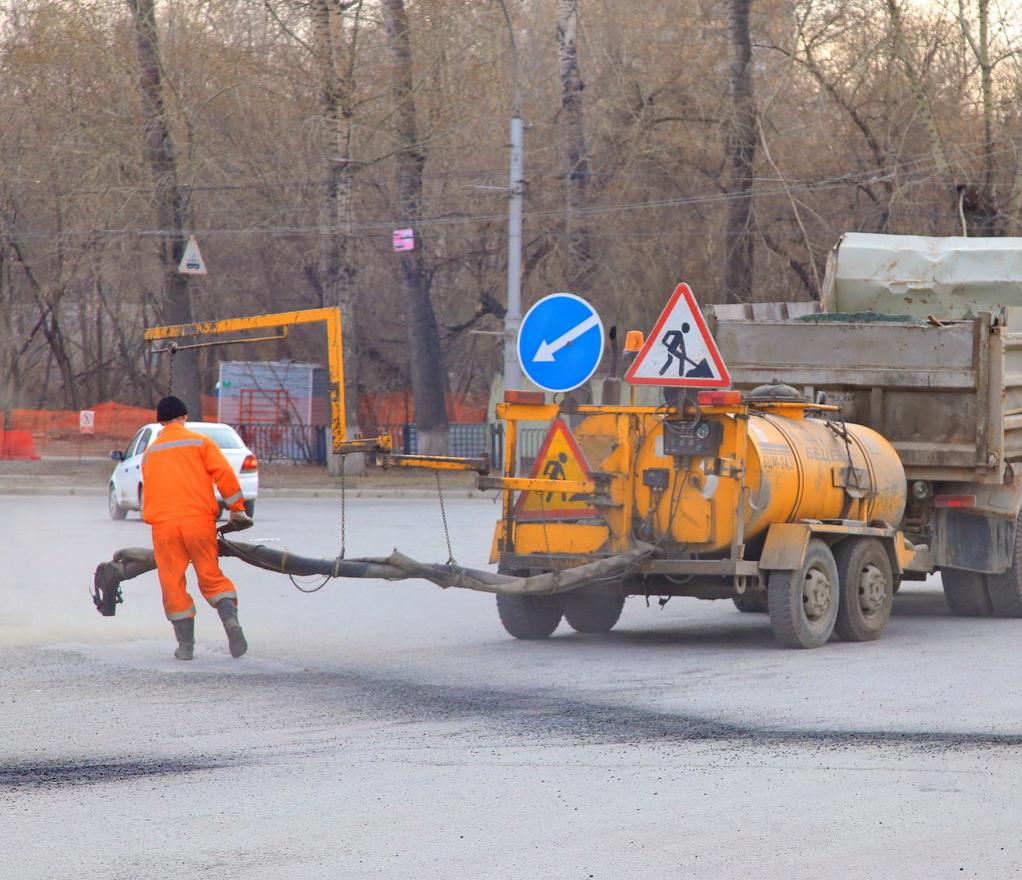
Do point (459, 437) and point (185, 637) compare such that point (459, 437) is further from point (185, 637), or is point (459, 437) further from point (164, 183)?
point (185, 637)

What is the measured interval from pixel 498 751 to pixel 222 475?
12.2 ft

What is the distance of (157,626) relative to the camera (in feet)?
40.4

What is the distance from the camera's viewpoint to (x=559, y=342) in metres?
11.4

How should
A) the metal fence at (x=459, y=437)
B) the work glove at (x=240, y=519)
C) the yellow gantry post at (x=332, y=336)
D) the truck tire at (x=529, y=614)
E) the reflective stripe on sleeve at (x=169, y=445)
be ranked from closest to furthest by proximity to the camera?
1. the yellow gantry post at (x=332, y=336)
2. the reflective stripe on sleeve at (x=169, y=445)
3. the work glove at (x=240, y=519)
4. the truck tire at (x=529, y=614)
5. the metal fence at (x=459, y=437)

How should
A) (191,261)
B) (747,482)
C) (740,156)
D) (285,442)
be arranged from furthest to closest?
(285,442), (191,261), (740,156), (747,482)

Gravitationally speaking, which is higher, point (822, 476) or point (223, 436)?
point (822, 476)

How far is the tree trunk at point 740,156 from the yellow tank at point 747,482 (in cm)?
2183

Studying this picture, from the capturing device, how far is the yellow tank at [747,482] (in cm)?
1089

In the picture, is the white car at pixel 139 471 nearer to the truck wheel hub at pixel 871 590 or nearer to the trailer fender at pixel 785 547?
the truck wheel hub at pixel 871 590

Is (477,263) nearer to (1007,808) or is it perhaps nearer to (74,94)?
(74,94)

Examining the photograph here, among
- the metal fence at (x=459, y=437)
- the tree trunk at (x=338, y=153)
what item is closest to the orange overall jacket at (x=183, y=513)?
the tree trunk at (x=338, y=153)

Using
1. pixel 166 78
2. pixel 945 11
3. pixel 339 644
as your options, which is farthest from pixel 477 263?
pixel 339 644

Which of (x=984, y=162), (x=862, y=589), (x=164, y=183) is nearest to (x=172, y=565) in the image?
(x=862, y=589)

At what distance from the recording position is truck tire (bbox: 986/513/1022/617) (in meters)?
13.3
